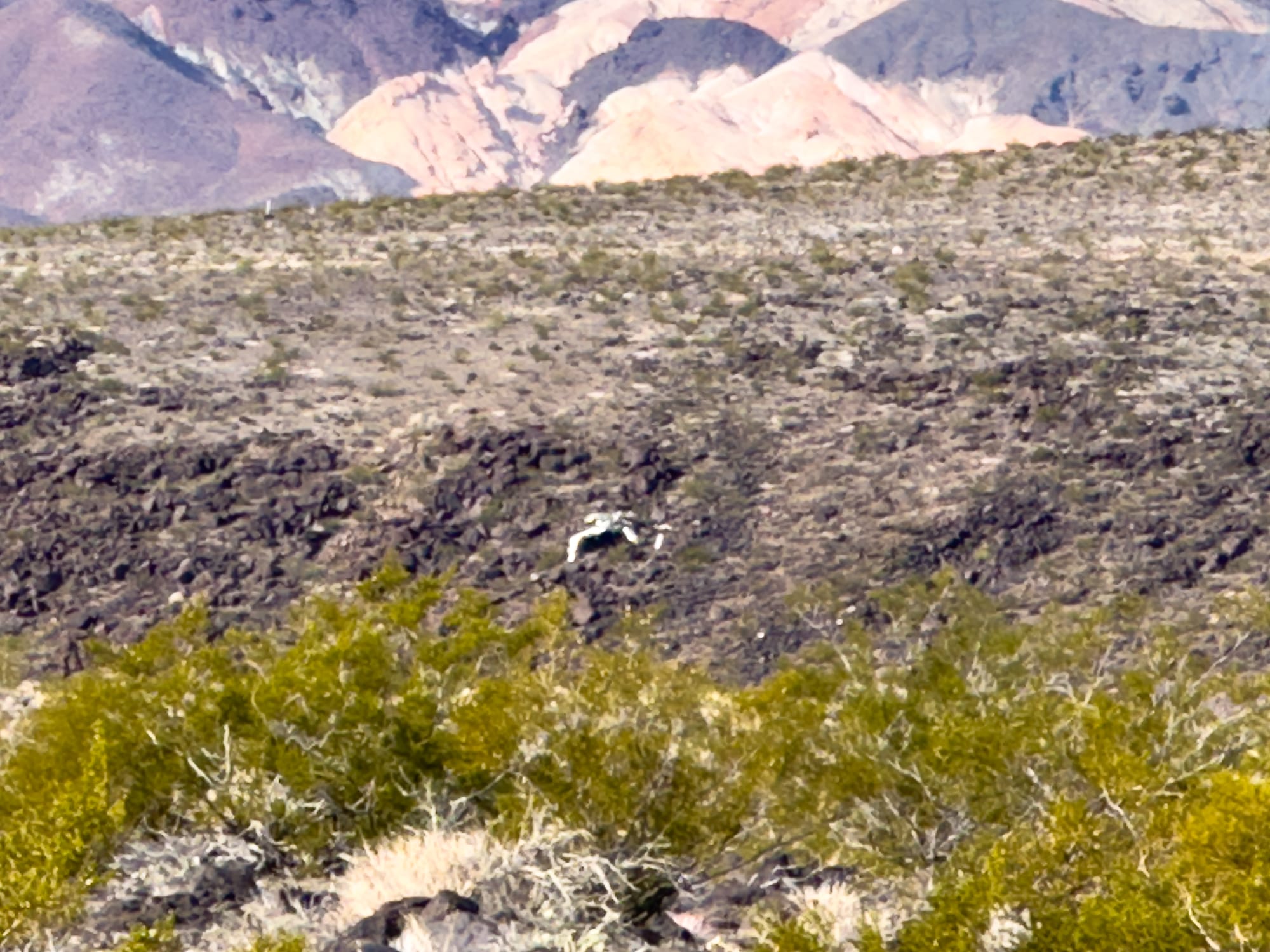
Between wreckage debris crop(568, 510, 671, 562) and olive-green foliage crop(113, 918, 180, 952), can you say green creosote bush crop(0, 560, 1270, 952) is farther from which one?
wreckage debris crop(568, 510, 671, 562)

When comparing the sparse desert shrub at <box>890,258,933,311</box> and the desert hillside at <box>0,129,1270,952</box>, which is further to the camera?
the sparse desert shrub at <box>890,258,933,311</box>

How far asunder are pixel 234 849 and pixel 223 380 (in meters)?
14.6

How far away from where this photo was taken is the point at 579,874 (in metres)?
8.03

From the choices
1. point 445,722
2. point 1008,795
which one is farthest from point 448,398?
point 1008,795

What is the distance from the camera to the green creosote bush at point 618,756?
795 cm

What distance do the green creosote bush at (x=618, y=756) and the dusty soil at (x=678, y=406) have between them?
658 centimetres

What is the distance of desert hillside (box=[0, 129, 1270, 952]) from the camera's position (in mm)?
8164

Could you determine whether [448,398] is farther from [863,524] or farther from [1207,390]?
[1207,390]

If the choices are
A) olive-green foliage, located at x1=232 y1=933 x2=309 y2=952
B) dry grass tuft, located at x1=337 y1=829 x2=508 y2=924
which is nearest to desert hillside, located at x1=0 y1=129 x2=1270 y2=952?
dry grass tuft, located at x1=337 y1=829 x2=508 y2=924

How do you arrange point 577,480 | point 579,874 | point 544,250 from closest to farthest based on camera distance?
point 579,874 → point 577,480 → point 544,250

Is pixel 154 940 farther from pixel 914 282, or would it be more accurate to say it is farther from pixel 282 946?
pixel 914 282

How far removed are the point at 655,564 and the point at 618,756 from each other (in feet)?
32.4

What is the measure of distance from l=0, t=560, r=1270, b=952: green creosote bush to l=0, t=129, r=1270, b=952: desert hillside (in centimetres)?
2

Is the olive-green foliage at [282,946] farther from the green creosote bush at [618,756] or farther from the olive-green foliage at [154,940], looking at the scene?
the green creosote bush at [618,756]
